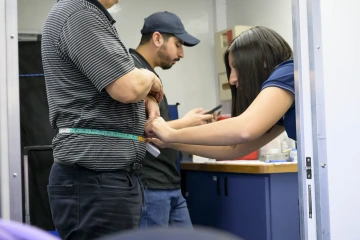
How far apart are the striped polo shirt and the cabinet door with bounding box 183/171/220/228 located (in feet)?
5.45

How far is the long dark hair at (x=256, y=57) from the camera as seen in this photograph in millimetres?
1791

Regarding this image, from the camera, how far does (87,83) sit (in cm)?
147

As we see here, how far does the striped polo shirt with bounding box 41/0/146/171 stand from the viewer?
56.0 inches

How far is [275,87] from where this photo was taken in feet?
5.20

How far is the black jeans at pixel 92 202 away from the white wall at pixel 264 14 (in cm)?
244

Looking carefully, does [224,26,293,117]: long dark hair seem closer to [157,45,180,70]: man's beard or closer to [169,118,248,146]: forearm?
[169,118,248,146]: forearm

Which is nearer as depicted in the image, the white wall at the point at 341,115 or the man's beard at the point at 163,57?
the white wall at the point at 341,115

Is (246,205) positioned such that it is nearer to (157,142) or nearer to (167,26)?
(167,26)

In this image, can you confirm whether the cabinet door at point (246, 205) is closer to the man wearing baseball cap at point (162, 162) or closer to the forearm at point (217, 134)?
the man wearing baseball cap at point (162, 162)

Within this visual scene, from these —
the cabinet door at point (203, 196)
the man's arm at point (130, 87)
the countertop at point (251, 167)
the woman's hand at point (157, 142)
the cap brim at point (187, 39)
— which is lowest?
the cabinet door at point (203, 196)

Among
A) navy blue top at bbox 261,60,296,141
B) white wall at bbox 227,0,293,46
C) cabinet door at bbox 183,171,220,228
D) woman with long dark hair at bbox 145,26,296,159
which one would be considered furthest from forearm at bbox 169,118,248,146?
white wall at bbox 227,0,293,46

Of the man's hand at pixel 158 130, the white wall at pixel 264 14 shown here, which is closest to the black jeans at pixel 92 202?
the man's hand at pixel 158 130

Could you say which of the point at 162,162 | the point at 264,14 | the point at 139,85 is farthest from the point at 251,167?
the point at 264,14

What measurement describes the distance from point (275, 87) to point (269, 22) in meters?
2.51
